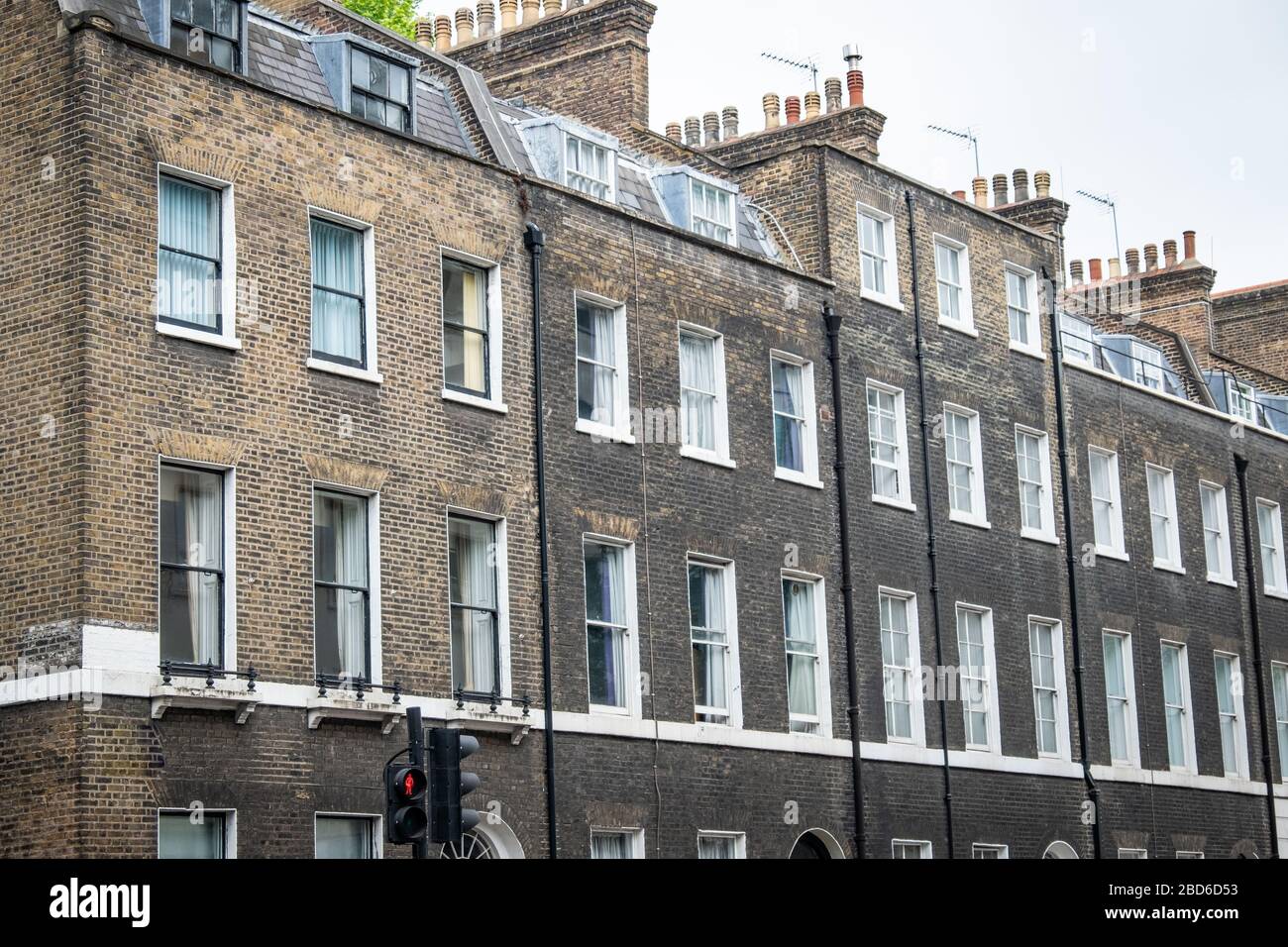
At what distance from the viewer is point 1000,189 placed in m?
43.4

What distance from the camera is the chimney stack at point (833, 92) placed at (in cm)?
3638

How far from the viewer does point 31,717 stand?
20141mm

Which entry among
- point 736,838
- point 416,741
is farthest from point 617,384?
point 416,741

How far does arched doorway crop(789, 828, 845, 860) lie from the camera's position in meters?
29.0

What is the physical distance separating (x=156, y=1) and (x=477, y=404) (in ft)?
19.4

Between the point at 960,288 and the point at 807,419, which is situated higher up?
the point at 960,288

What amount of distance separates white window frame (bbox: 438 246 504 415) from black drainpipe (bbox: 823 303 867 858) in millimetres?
7027

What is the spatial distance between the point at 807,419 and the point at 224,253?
10.8 metres

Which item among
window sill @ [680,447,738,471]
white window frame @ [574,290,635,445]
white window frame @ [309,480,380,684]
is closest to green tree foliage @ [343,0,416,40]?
white window frame @ [574,290,635,445]

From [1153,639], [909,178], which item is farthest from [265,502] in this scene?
[1153,639]

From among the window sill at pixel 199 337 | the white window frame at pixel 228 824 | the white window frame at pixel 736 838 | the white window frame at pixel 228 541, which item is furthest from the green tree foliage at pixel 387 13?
the white window frame at pixel 228 824

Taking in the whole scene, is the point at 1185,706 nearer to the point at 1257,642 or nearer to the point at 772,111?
the point at 1257,642

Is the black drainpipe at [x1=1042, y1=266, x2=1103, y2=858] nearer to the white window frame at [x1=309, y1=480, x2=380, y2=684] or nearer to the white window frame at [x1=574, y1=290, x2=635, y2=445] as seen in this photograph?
the white window frame at [x1=574, y1=290, x2=635, y2=445]

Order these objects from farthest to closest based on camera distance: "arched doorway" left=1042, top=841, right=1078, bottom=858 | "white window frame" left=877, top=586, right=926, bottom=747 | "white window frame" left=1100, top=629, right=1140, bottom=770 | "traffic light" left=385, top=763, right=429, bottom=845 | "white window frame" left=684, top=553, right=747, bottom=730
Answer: "white window frame" left=1100, top=629, right=1140, bottom=770
"arched doorway" left=1042, top=841, right=1078, bottom=858
"white window frame" left=877, top=586, right=926, bottom=747
"white window frame" left=684, top=553, right=747, bottom=730
"traffic light" left=385, top=763, right=429, bottom=845
